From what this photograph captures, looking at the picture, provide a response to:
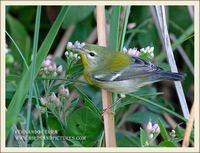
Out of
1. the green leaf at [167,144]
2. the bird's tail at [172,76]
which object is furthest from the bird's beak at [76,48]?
the green leaf at [167,144]

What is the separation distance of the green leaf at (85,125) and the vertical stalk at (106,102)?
4cm

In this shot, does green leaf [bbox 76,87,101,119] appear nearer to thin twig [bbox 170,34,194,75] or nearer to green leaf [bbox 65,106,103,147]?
green leaf [bbox 65,106,103,147]

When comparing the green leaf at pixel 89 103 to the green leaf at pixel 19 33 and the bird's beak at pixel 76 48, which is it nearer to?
the bird's beak at pixel 76 48

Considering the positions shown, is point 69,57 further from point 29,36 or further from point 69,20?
point 29,36

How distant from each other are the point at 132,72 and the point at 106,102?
26 cm

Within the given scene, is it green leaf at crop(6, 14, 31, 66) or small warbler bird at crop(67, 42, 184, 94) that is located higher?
green leaf at crop(6, 14, 31, 66)

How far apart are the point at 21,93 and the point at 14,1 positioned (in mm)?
686

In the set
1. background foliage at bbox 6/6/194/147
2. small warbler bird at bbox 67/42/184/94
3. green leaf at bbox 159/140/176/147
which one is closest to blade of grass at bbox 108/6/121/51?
background foliage at bbox 6/6/194/147

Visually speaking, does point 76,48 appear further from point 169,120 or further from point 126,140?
point 169,120

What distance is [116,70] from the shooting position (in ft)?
7.13

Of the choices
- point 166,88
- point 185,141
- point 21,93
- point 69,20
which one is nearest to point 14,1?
point 69,20

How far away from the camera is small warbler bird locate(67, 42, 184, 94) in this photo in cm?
209

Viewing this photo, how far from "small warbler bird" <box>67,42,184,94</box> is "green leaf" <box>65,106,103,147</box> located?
216mm

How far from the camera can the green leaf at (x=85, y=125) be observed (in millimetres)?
1863
